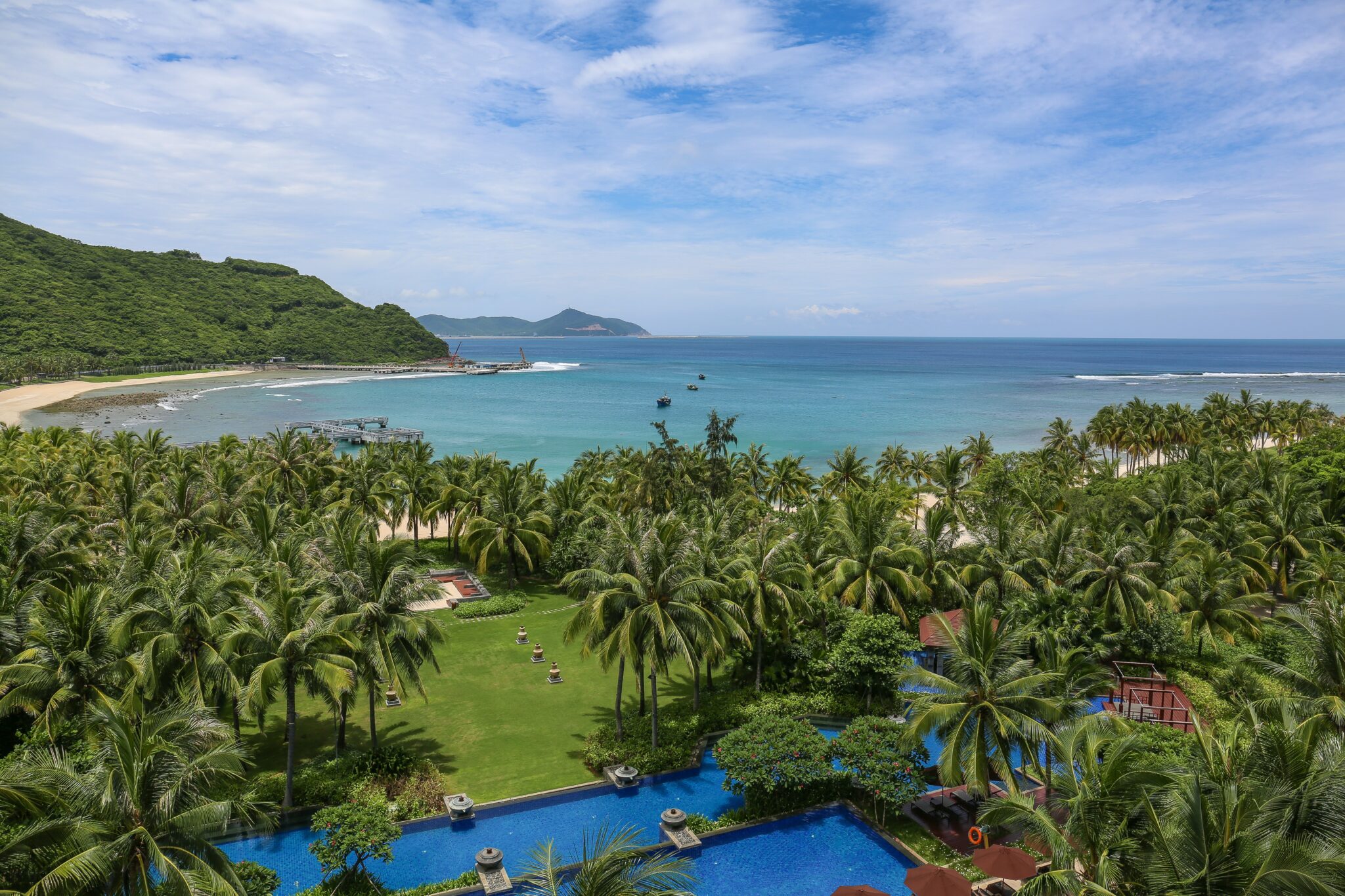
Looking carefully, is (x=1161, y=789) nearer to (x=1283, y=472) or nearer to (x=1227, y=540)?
(x=1227, y=540)

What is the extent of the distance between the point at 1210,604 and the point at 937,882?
72.5 feet

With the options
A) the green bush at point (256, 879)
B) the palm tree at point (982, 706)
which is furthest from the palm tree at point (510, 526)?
the palm tree at point (982, 706)

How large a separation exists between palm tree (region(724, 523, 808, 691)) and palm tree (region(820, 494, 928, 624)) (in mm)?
2430

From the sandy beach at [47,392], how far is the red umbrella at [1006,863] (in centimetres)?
11354

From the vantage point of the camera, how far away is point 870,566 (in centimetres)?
3098

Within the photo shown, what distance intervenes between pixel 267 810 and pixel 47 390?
143863 mm

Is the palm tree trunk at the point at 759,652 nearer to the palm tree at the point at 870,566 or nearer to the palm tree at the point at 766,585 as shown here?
the palm tree at the point at 766,585

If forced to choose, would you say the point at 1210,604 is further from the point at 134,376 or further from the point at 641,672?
the point at 134,376

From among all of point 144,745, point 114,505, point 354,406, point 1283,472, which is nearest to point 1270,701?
point 144,745

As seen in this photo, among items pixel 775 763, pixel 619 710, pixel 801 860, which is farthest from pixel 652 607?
pixel 801 860

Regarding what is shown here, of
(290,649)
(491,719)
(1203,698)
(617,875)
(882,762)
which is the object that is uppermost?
(290,649)

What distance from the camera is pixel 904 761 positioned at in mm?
21500

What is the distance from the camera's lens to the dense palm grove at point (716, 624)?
41.3ft

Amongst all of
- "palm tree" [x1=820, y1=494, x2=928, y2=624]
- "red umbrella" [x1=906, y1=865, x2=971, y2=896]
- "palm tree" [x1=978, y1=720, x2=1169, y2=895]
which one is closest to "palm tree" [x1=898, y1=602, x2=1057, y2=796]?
"red umbrella" [x1=906, y1=865, x2=971, y2=896]
